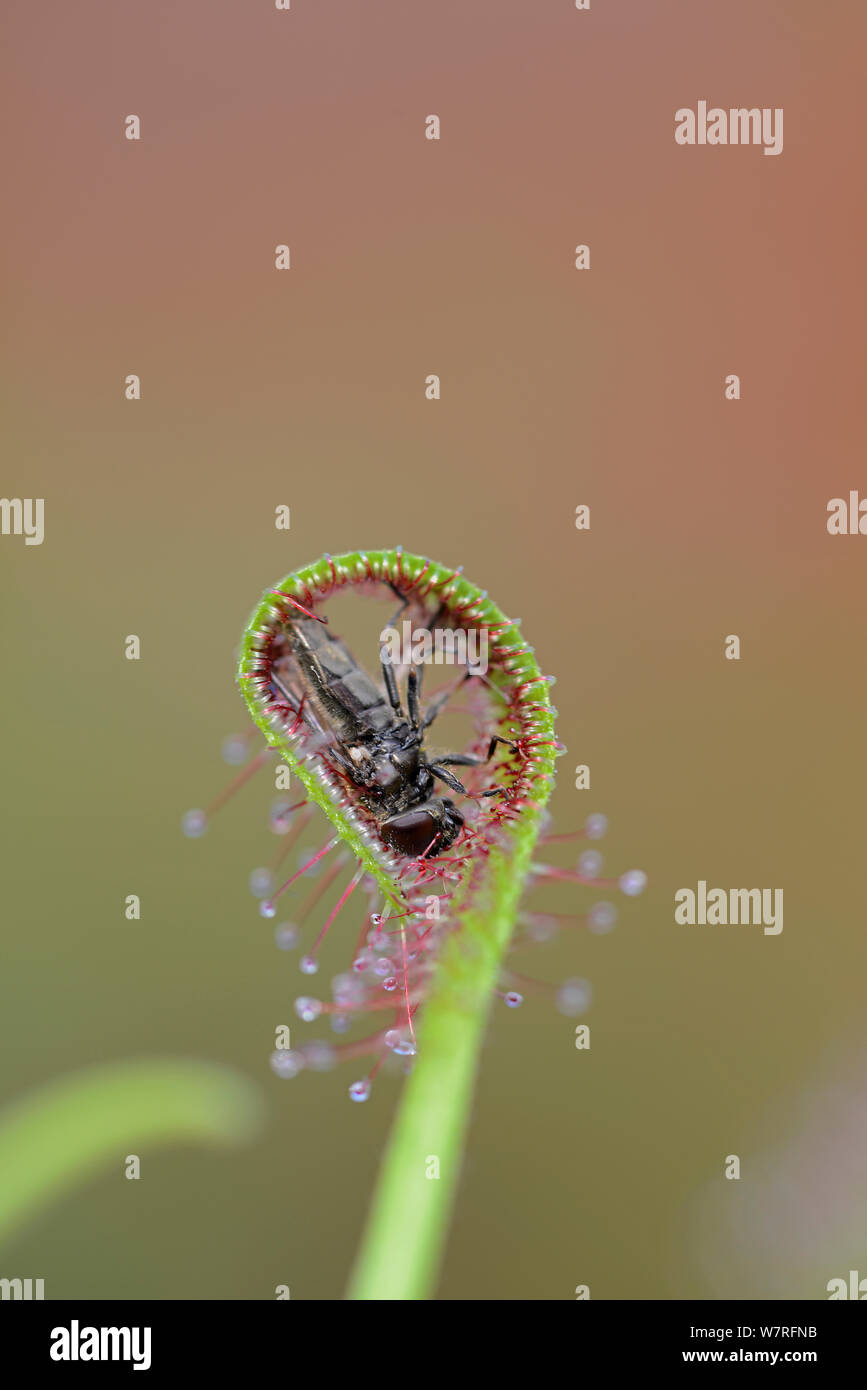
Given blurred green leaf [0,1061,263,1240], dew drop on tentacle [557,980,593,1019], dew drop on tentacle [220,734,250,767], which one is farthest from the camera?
blurred green leaf [0,1061,263,1240]

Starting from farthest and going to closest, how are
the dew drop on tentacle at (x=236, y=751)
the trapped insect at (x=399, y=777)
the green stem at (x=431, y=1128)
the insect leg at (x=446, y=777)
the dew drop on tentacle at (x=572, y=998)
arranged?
the insect leg at (x=446, y=777), the dew drop on tentacle at (x=236, y=751), the trapped insect at (x=399, y=777), the dew drop on tentacle at (x=572, y=998), the green stem at (x=431, y=1128)

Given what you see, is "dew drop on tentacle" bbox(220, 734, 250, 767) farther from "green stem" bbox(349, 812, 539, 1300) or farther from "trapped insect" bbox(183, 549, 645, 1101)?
"green stem" bbox(349, 812, 539, 1300)

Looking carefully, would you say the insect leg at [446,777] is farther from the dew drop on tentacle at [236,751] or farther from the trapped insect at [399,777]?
the dew drop on tentacle at [236,751]

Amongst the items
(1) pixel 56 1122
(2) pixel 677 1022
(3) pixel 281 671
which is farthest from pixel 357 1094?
(2) pixel 677 1022

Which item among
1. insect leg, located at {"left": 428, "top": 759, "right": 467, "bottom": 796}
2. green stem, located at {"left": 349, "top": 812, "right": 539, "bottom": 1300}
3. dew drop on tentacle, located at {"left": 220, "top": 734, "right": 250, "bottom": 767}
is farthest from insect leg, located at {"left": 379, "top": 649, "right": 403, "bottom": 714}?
green stem, located at {"left": 349, "top": 812, "right": 539, "bottom": 1300}

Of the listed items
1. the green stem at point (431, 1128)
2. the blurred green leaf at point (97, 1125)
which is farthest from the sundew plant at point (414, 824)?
the blurred green leaf at point (97, 1125)

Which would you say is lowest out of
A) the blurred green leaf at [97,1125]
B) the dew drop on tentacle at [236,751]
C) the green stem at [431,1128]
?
the blurred green leaf at [97,1125]

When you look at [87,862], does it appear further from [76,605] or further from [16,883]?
[76,605]
